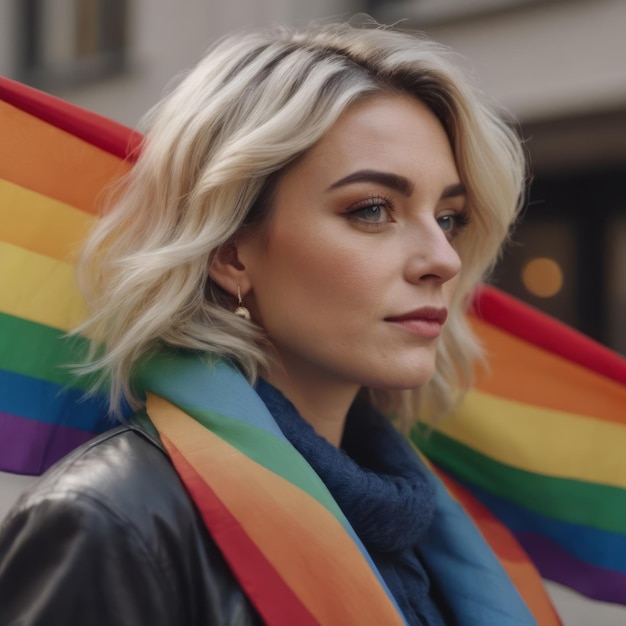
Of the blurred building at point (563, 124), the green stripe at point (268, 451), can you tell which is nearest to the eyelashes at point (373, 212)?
the green stripe at point (268, 451)

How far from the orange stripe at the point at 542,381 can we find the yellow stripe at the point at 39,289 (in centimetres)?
99

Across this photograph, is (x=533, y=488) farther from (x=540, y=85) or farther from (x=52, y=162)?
(x=540, y=85)

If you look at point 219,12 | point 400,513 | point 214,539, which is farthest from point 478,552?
point 219,12

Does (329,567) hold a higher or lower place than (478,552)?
higher

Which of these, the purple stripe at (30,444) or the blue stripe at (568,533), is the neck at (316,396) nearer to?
the purple stripe at (30,444)

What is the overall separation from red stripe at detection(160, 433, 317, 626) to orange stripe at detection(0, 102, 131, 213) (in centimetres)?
70

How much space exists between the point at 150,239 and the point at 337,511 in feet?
1.98

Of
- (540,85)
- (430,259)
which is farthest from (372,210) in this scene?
(540,85)

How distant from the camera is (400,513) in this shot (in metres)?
1.78

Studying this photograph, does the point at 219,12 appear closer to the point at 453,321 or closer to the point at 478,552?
the point at 453,321

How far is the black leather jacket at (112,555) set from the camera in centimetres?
132

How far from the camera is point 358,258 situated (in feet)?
5.61

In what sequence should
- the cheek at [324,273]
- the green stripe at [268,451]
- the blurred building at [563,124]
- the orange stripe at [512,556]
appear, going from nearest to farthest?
the green stripe at [268,451], the cheek at [324,273], the orange stripe at [512,556], the blurred building at [563,124]

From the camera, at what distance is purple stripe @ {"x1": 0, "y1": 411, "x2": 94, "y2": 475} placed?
1.78 metres
